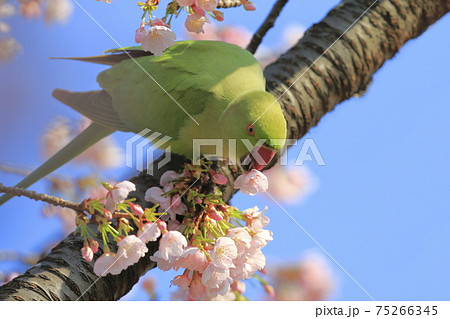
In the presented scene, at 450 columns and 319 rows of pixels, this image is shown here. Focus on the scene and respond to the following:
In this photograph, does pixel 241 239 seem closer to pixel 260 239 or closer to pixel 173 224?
pixel 260 239

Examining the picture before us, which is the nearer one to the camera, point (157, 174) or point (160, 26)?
point (160, 26)

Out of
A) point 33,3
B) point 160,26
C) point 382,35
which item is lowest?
point 382,35

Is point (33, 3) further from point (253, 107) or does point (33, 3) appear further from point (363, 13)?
point (363, 13)

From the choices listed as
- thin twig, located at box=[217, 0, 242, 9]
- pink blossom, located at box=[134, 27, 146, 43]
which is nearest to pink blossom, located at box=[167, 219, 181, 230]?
pink blossom, located at box=[134, 27, 146, 43]

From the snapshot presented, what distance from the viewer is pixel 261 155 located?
110 centimetres

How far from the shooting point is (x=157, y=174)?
1235 millimetres

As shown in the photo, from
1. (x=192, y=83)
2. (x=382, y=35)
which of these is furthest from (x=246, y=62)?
(x=382, y=35)

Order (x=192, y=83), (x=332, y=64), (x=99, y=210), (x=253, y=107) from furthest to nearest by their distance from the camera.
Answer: (x=332, y=64)
(x=192, y=83)
(x=253, y=107)
(x=99, y=210)

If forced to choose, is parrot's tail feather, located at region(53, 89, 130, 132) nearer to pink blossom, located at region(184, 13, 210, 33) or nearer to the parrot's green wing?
the parrot's green wing

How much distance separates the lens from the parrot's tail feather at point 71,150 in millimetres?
1127

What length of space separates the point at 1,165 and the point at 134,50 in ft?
1.73

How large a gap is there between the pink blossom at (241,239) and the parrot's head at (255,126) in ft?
0.78

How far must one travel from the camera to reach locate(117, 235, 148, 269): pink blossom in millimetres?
825

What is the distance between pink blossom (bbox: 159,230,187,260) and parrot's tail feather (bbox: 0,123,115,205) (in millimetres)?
458
